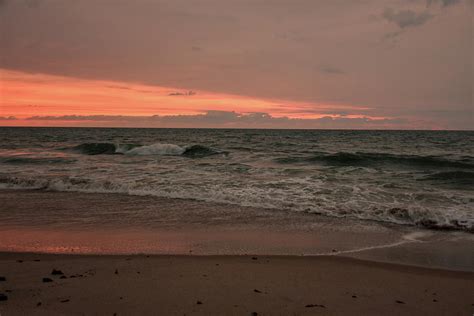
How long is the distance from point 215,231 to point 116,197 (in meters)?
4.62

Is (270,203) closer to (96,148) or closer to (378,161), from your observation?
(378,161)

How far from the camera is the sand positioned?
3.67 meters

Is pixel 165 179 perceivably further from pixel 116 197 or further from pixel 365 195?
pixel 365 195

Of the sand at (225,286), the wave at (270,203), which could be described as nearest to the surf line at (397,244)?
the sand at (225,286)

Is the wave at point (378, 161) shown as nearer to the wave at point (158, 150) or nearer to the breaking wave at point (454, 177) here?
the breaking wave at point (454, 177)

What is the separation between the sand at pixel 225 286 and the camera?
3.67 m

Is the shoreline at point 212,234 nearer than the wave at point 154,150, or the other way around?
the shoreline at point 212,234

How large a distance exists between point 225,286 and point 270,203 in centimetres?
519

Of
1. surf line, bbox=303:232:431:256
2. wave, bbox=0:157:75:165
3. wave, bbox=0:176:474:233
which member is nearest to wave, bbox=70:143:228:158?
wave, bbox=0:157:75:165

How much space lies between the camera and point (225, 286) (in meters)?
4.23

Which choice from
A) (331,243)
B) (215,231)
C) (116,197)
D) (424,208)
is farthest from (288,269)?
(116,197)

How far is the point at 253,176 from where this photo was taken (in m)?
14.0

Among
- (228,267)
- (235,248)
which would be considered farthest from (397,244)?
(228,267)

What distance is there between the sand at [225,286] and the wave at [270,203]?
9.81 ft
